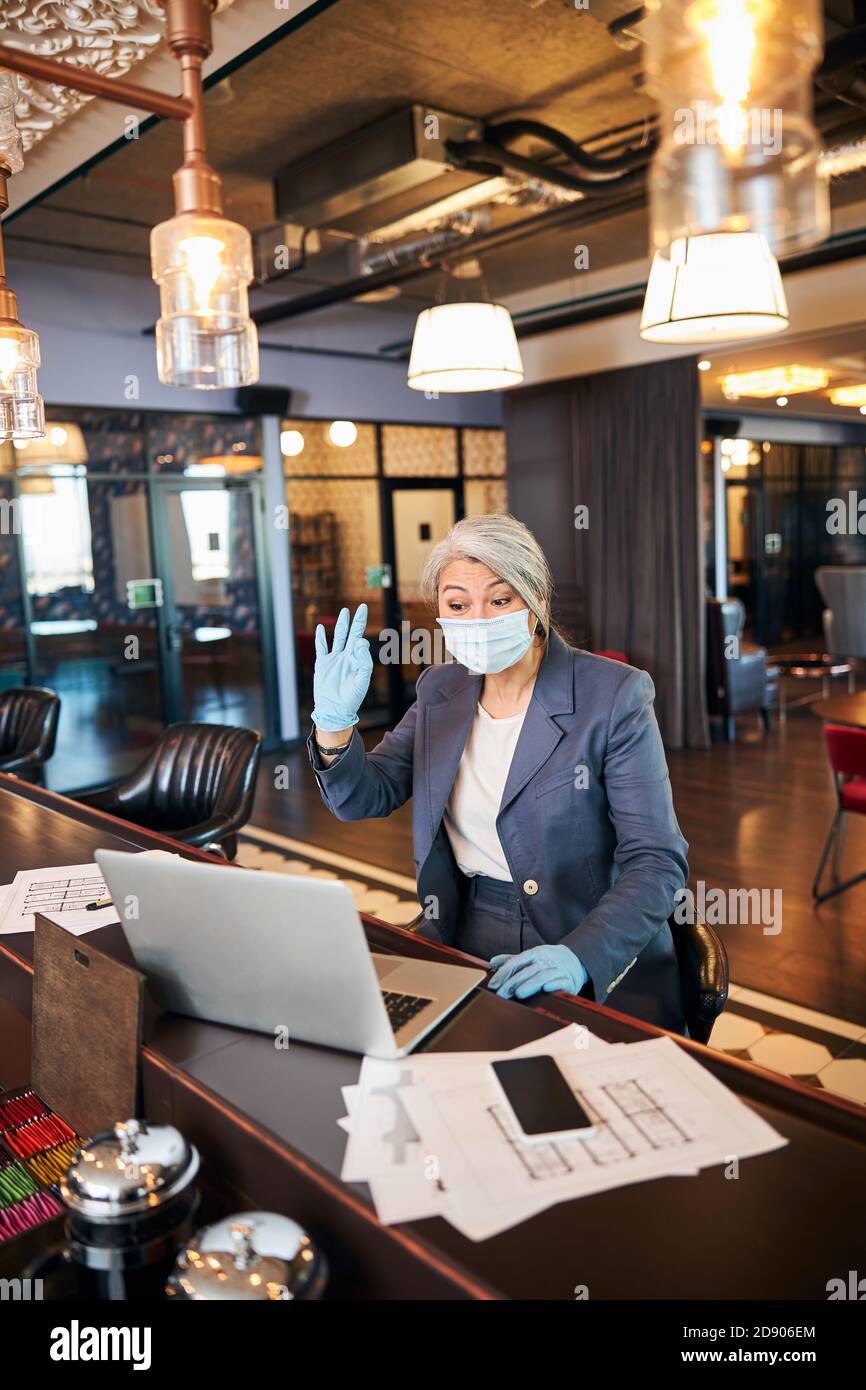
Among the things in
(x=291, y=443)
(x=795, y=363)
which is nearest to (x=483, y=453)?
(x=291, y=443)

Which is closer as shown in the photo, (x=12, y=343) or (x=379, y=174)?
(x=12, y=343)

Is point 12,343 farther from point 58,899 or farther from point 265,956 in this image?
point 265,956

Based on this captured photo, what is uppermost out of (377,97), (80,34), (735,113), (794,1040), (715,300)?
(377,97)

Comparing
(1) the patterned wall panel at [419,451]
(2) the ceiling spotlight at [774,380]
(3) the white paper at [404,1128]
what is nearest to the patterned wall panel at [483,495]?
(1) the patterned wall panel at [419,451]

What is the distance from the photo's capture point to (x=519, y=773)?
1.99 metres

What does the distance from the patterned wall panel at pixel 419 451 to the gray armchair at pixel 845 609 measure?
13.3 ft

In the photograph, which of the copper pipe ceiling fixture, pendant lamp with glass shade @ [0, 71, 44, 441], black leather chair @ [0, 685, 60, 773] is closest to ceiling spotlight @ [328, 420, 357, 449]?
black leather chair @ [0, 685, 60, 773]

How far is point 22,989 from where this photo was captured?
1.63 metres

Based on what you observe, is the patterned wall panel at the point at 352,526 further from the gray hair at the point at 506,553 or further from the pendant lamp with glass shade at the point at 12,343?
the gray hair at the point at 506,553

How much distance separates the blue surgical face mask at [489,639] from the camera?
203 cm

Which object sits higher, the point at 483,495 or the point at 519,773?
the point at 483,495

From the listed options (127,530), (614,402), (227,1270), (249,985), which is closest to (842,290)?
(614,402)

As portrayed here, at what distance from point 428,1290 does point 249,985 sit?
19.7 inches

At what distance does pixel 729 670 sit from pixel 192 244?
269 inches
